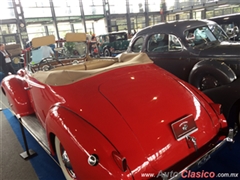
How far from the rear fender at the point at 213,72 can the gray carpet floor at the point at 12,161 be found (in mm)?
3379

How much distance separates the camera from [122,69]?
2.62 m

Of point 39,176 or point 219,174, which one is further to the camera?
point 39,176

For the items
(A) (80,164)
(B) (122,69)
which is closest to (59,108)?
(A) (80,164)

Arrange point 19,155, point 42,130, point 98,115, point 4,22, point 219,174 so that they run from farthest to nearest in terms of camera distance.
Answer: point 4,22
point 19,155
point 42,130
point 219,174
point 98,115

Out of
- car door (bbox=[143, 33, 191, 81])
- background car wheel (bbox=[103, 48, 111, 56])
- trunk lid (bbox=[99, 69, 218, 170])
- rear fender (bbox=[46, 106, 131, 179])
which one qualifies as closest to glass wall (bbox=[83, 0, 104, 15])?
background car wheel (bbox=[103, 48, 111, 56])

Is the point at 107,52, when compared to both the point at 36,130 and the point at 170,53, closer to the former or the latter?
the point at 170,53

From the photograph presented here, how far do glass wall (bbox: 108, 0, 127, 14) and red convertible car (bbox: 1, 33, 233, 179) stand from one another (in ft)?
79.1

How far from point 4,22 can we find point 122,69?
1980 centimetres

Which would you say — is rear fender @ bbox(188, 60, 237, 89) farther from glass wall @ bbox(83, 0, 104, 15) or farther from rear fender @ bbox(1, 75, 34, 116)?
glass wall @ bbox(83, 0, 104, 15)

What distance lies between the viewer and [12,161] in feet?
10.8

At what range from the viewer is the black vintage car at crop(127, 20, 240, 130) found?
3.95 meters

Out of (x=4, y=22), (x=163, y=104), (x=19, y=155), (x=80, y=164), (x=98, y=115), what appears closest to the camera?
(x=80, y=164)

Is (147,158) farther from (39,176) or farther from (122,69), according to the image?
(39,176)

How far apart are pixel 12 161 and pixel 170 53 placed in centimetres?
387
